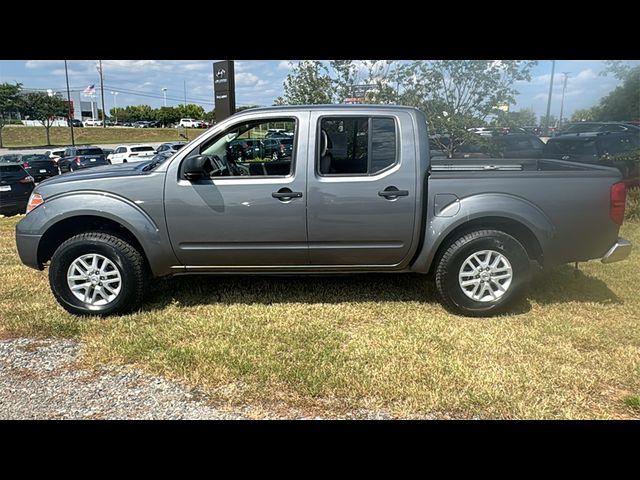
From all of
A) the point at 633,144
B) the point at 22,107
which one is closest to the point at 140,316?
the point at 633,144

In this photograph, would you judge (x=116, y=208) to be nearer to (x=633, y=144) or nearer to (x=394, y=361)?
(x=394, y=361)

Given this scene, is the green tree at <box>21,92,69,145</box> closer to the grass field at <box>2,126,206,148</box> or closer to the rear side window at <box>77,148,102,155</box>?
the grass field at <box>2,126,206,148</box>

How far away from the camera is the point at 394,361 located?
11.4ft

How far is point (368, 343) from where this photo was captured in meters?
3.76

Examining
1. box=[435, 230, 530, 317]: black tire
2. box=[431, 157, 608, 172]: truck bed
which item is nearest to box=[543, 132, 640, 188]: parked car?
box=[431, 157, 608, 172]: truck bed

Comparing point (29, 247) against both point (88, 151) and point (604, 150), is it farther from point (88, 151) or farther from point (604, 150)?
point (88, 151)

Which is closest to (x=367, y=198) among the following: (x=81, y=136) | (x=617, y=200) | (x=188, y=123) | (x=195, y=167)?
(x=195, y=167)

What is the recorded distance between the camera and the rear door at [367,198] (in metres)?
4.11

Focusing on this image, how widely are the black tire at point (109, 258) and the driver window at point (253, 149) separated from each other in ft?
3.49

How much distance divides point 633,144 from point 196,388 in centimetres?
1231

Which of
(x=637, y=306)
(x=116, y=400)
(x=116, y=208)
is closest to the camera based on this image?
(x=116, y=400)

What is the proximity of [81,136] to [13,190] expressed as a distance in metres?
49.9

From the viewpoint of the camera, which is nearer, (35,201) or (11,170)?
(35,201)

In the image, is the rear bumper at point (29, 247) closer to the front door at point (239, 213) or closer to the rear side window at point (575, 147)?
the front door at point (239, 213)
